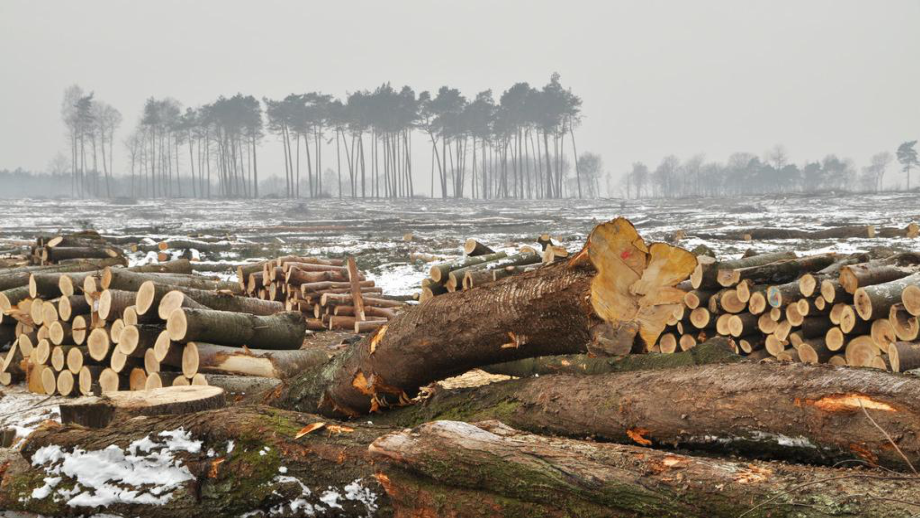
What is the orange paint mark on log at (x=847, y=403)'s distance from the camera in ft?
9.50

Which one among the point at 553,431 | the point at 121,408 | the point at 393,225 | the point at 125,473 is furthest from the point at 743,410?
the point at 393,225

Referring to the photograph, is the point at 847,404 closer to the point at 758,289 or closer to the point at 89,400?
the point at 89,400

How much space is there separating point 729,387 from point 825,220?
119ft

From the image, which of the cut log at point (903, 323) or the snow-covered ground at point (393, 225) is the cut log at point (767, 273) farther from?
the snow-covered ground at point (393, 225)

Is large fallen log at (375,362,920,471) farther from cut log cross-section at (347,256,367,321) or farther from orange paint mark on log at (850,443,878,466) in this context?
cut log cross-section at (347,256,367,321)

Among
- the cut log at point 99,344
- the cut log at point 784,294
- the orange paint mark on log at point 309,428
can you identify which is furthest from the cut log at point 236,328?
the cut log at point 784,294

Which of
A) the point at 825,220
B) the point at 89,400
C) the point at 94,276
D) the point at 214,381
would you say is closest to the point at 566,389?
the point at 89,400

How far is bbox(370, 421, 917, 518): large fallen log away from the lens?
2.49m

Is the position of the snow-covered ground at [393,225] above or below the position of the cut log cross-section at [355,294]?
above

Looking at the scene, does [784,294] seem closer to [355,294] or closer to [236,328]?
[236,328]

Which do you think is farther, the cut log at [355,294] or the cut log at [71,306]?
the cut log at [355,294]

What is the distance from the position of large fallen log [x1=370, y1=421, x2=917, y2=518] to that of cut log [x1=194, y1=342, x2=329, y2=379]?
384 cm

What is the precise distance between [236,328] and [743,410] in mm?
5516

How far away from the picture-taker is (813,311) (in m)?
8.03
